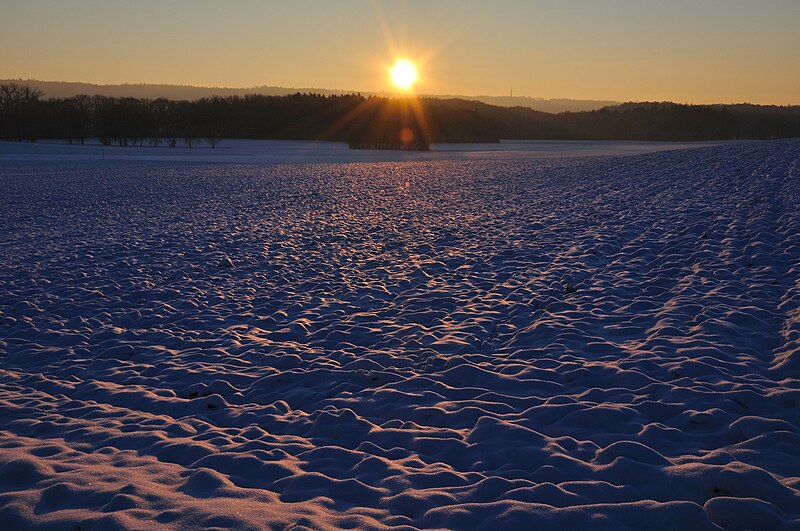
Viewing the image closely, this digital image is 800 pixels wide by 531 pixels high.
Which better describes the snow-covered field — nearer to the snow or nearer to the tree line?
the snow

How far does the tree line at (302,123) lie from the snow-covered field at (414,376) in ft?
309

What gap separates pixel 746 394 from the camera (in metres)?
5.57

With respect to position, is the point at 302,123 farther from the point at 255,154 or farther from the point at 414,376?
the point at 414,376

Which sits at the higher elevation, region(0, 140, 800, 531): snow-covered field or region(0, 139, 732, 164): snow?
region(0, 139, 732, 164): snow

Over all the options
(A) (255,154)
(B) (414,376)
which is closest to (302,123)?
(A) (255,154)

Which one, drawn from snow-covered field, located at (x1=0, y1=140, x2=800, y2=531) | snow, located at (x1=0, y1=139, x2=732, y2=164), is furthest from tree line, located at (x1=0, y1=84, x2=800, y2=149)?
snow-covered field, located at (x1=0, y1=140, x2=800, y2=531)

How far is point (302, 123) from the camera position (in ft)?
501

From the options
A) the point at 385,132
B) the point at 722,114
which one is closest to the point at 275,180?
the point at 385,132

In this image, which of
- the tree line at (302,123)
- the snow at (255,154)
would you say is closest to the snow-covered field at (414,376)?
the snow at (255,154)

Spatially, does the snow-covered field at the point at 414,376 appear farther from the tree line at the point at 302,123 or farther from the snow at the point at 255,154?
the tree line at the point at 302,123

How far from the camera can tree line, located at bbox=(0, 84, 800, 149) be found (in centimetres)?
Answer: 11262

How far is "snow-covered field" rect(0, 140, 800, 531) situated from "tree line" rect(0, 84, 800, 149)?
309 ft

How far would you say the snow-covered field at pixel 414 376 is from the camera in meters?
4.23

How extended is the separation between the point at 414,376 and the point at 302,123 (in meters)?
154
